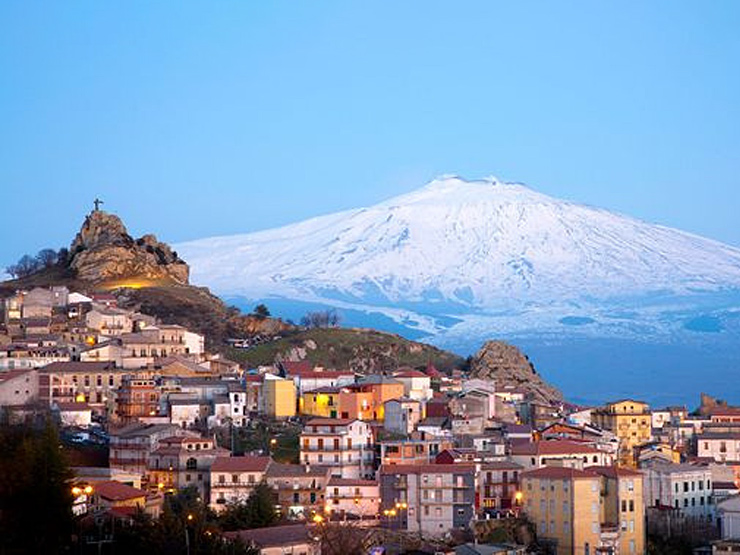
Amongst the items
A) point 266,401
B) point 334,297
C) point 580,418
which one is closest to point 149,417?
point 266,401

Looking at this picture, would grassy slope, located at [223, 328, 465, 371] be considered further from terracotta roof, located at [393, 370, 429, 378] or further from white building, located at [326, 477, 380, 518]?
white building, located at [326, 477, 380, 518]

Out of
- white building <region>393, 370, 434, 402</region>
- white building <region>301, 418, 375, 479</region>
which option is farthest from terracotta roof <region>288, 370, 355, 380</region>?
white building <region>301, 418, 375, 479</region>

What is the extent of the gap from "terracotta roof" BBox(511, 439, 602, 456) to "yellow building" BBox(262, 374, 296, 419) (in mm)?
7500

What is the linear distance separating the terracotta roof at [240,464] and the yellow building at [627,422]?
13524 mm

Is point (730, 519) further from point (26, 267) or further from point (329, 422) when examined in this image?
point (26, 267)

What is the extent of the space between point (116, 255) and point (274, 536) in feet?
127

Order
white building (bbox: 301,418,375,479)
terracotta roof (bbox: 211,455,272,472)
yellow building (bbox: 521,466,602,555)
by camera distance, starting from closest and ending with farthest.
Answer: yellow building (bbox: 521,466,602,555)
terracotta roof (bbox: 211,455,272,472)
white building (bbox: 301,418,375,479)

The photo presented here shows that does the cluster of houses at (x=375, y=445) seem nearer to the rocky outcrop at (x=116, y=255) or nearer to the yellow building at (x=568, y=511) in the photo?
the yellow building at (x=568, y=511)

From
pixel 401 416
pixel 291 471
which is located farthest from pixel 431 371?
pixel 291 471

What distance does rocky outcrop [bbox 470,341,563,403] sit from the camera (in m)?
59.7

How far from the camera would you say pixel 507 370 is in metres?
61.2

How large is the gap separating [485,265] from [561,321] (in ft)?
48.9

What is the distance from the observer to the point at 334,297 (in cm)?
12719

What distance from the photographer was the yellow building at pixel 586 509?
39438mm
